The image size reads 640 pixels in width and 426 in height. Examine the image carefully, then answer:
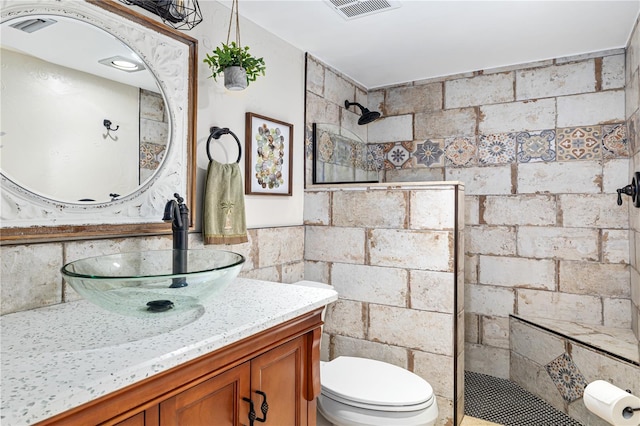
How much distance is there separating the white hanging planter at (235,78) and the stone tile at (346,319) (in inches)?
58.2

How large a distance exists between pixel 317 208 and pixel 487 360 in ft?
5.76

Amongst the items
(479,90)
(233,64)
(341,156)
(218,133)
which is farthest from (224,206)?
(479,90)

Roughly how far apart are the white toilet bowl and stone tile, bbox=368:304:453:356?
32 centimetres

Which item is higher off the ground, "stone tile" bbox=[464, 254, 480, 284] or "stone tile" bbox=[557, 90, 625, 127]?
"stone tile" bbox=[557, 90, 625, 127]

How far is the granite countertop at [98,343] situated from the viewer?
29.4 inches

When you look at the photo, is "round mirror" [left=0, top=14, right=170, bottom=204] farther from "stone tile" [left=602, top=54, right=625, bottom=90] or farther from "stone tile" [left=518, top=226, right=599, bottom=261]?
"stone tile" [left=602, top=54, right=625, bottom=90]

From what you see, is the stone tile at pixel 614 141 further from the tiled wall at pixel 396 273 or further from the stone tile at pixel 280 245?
the stone tile at pixel 280 245

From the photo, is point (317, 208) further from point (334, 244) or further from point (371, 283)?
point (371, 283)

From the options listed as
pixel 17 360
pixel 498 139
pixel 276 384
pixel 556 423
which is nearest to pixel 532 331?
pixel 556 423

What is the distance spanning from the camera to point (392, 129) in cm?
350

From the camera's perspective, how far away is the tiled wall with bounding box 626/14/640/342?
7.32ft

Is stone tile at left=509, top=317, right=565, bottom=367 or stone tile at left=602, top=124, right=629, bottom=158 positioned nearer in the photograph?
stone tile at left=509, top=317, right=565, bottom=367

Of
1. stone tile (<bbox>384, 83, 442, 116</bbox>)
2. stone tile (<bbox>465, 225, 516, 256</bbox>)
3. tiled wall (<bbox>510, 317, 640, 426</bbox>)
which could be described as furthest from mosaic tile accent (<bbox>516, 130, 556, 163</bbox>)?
tiled wall (<bbox>510, 317, 640, 426</bbox>)

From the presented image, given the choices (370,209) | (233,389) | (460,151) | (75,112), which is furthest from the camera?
(460,151)
